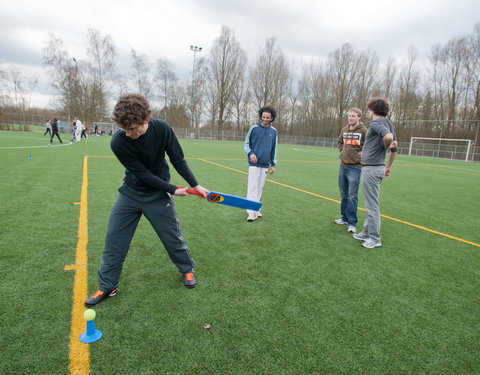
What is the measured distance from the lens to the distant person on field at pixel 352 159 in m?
5.10

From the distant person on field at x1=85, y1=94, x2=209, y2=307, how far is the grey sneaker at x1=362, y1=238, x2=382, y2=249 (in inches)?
116

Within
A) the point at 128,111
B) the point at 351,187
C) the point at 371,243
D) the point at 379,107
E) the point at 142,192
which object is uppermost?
the point at 379,107

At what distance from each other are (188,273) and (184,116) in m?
59.2

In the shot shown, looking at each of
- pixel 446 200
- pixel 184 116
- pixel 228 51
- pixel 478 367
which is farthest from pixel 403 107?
pixel 478 367

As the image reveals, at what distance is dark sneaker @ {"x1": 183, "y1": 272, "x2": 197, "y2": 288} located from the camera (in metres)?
3.14

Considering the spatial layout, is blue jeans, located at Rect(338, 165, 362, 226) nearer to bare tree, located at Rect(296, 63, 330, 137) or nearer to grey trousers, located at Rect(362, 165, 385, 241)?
grey trousers, located at Rect(362, 165, 385, 241)

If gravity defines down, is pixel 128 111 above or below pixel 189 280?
above

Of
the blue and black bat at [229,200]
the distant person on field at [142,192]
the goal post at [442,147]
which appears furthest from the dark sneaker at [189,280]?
the goal post at [442,147]

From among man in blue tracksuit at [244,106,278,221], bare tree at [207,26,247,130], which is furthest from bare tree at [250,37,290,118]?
man in blue tracksuit at [244,106,278,221]

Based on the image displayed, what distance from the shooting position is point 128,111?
232 centimetres

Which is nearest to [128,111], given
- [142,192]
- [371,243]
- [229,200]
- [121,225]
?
[142,192]

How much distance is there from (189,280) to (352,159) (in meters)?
3.48

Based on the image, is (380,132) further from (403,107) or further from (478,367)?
(403,107)

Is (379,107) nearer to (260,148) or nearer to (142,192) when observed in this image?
(260,148)
